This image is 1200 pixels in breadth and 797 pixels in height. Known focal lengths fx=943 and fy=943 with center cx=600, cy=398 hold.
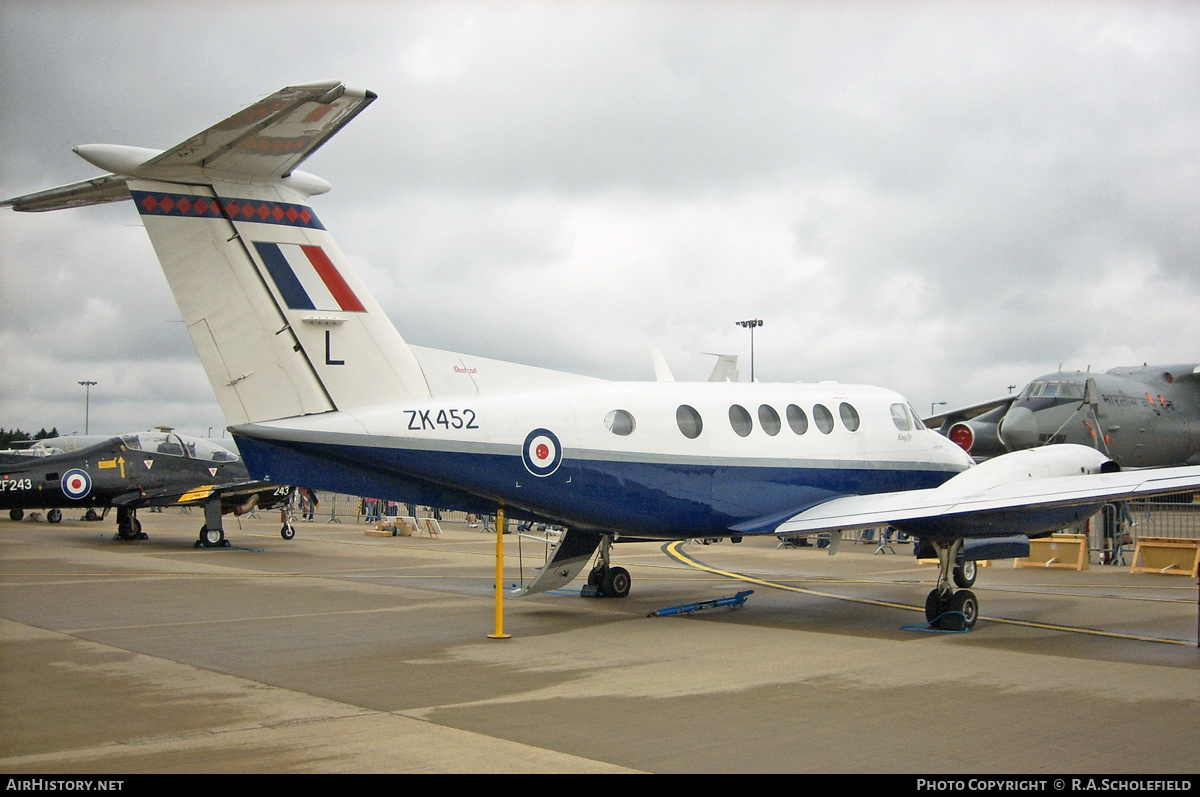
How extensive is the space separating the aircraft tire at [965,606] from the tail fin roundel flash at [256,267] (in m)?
7.28

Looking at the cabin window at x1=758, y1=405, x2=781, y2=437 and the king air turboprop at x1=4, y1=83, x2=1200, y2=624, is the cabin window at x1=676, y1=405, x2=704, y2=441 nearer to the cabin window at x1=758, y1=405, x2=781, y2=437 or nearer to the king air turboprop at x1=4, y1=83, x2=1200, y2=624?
the king air turboprop at x1=4, y1=83, x2=1200, y2=624

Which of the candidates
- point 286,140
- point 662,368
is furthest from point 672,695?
point 662,368

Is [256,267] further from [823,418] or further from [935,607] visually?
[935,607]

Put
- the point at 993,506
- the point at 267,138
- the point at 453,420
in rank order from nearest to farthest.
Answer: the point at 267,138 → the point at 453,420 → the point at 993,506

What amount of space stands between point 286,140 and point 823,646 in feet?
26.6

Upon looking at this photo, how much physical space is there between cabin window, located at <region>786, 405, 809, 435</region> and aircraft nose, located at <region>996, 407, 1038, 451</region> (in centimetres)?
1265

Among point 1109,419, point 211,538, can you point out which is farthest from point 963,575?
point 211,538

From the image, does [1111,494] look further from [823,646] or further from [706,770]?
[706,770]

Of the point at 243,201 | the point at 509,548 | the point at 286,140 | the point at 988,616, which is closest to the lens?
the point at 286,140

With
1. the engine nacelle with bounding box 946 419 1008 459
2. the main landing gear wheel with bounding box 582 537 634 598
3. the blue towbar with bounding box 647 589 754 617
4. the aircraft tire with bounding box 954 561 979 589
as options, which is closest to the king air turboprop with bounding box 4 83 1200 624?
the aircraft tire with bounding box 954 561 979 589

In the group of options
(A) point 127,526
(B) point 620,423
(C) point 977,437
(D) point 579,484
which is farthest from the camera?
(A) point 127,526

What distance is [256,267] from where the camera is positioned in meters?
10.6

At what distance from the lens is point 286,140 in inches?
387

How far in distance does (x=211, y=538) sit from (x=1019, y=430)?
21804 millimetres
